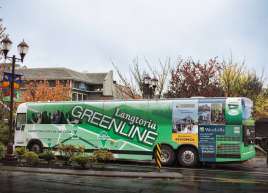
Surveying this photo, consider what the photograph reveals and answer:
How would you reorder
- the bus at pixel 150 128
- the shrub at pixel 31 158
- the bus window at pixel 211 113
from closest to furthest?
the shrub at pixel 31 158
the bus at pixel 150 128
the bus window at pixel 211 113

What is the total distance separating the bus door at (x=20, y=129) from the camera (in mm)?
24047

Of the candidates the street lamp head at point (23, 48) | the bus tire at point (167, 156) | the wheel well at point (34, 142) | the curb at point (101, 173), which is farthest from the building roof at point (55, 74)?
the curb at point (101, 173)

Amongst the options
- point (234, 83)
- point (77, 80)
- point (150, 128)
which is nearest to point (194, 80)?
point (234, 83)

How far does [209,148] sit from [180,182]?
584cm

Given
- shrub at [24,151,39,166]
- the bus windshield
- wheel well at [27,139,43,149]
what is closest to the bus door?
wheel well at [27,139,43,149]

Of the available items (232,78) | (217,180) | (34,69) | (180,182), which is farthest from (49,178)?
(34,69)

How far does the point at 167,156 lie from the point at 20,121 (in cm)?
914

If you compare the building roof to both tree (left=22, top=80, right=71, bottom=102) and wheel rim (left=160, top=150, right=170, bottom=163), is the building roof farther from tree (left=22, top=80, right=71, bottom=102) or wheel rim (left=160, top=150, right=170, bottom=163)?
wheel rim (left=160, top=150, right=170, bottom=163)

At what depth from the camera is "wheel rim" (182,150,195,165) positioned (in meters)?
19.6

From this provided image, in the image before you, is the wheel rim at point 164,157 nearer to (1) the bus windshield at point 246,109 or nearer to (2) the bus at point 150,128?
(2) the bus at point 150,128

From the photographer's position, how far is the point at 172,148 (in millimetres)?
20188

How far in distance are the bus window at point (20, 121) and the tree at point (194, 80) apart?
1752 centimetres

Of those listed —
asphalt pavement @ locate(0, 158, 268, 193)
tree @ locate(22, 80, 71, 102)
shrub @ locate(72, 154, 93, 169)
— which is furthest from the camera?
tree @ locate(22, 80, 71, 102)

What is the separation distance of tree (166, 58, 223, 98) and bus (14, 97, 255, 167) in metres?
17.2
